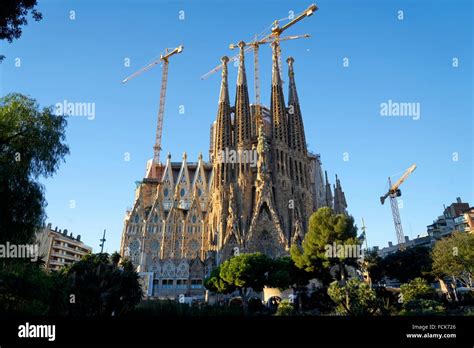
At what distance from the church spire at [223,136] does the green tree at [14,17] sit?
4835cm

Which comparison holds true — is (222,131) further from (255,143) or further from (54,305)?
(54,305)

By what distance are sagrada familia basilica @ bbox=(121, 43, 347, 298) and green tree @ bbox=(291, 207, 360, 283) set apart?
62.8ft

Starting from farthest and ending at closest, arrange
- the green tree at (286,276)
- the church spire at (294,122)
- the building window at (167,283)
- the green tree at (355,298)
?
1. the church spire at (294,122)
2. the building window at (167,283)
3. the green tree at (286,276)
4. the green tree at (355,298)

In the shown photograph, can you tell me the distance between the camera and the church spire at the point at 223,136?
60125mm

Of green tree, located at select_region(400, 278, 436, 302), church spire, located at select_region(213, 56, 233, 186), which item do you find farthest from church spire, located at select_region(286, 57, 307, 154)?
green tree, located at select_region(400, 278, 436, 302)

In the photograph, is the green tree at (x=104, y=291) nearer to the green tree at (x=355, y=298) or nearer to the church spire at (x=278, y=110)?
the green tree at (x=355, y=298)

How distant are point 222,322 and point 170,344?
1.40m

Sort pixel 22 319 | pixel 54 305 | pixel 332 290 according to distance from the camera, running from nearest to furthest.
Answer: pixel 22 319 → pixel 54 305 → pixel 332 290

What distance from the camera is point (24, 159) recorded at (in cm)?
1409

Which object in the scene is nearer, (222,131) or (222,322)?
(222,322)

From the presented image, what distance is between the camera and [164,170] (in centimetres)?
7800

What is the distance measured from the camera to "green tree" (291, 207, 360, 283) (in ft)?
99.3

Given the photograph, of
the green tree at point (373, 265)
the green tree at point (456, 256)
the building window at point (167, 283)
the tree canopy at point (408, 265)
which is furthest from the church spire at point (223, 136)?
the green tree at point (456, 256)

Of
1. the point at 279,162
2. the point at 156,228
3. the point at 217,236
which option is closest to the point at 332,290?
the point at 217,236
